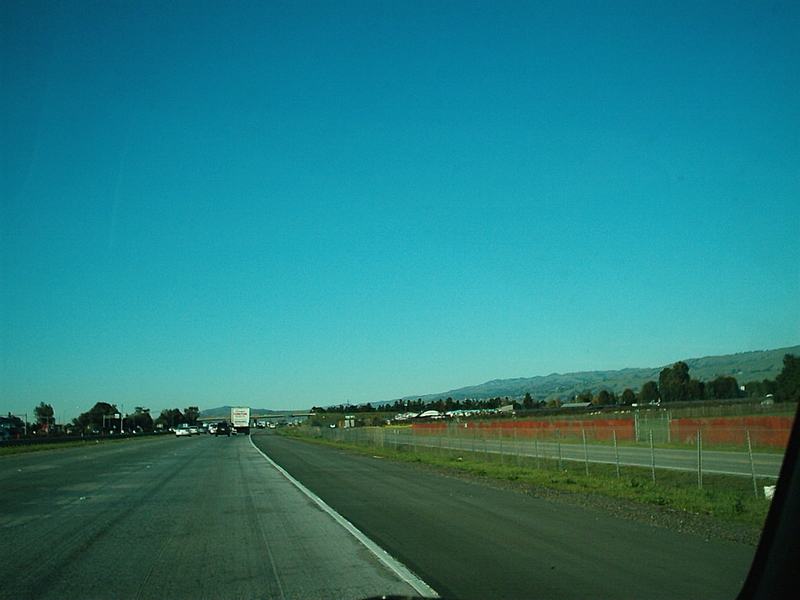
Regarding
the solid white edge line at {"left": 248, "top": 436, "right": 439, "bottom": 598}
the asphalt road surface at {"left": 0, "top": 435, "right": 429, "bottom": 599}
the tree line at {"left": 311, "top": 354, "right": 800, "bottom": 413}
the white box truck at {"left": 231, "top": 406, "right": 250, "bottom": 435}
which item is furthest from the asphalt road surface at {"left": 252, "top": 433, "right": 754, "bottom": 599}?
the white box truck at {"left": 231, "top": 406, "right": 250, "bottom": 435}

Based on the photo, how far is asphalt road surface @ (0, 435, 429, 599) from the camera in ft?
28.3

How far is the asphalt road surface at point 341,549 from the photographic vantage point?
28.0 ft

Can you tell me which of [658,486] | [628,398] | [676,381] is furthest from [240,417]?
[658,486]

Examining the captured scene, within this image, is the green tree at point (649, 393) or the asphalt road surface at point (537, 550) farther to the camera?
the green tree at point (649, 393)

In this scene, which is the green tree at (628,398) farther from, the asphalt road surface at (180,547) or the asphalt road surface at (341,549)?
the asphalt road surface at (180,547)

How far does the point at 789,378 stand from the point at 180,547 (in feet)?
33.4

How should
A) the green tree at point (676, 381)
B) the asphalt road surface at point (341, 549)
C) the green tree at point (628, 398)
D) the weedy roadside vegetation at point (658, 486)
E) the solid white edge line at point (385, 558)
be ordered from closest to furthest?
the solid white edge line at point (385, 558)
the asphalt road surface at point (341, 549)
the weedy roadside vegetation at point (658, 486)
the green tree at point (676, 381)
the green tree at point (628, 398)

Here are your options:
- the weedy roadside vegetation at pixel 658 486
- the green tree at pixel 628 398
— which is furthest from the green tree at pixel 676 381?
the weedy roadside vegetation at pixel 658 486

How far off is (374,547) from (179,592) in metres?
3.41

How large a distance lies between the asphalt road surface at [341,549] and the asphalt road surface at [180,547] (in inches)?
1.2

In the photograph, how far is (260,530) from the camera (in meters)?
13.1

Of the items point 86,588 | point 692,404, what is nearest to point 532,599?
point 86,588

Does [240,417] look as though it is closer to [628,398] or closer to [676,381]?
[628,398]

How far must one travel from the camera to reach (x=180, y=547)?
11453 millimetres
